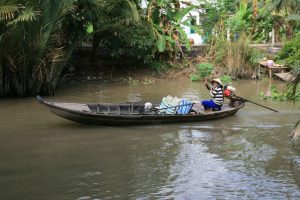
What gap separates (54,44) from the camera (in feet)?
52.5

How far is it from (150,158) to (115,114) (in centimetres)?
241

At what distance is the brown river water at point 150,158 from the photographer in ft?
23.1

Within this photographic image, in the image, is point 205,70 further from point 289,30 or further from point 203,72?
point 289,30

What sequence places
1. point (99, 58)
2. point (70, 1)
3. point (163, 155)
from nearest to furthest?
point (163, 155), point (70, 1), point (99, 58)

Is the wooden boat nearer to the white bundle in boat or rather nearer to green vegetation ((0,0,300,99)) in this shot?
the white bundle in boat

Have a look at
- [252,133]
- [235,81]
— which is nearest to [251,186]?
[252,133]

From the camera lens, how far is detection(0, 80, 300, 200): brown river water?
704 centimetres

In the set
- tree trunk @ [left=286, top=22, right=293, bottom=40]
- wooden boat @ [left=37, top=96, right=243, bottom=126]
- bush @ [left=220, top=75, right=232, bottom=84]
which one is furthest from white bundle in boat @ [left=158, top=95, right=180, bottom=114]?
tree trunk @ [left=286, top=22, right=293, bottom=40]

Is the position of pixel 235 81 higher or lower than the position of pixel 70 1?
lower

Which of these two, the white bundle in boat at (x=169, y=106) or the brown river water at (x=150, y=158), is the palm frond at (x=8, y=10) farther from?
the white bundle in boat at (x=169, y=106)

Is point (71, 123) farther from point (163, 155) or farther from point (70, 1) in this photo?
point (70, 1)

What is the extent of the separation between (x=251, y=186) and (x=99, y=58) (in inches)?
588

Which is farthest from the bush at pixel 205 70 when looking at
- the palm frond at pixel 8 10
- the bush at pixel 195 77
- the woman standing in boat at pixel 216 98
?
the palm frond at pixel 8 10

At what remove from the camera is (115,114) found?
35.9ft
